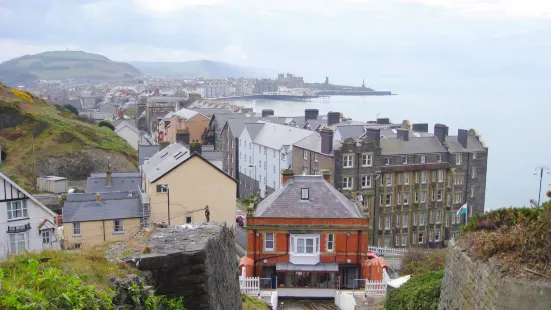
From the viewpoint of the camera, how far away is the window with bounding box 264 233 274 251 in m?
26.7

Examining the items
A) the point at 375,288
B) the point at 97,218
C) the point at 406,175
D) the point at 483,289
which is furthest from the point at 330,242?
the point at 483,289

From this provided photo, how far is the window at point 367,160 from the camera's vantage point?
3891cm

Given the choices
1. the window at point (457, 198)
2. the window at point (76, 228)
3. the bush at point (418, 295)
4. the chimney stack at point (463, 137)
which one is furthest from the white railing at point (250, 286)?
the chimney stack at point (463, 137)

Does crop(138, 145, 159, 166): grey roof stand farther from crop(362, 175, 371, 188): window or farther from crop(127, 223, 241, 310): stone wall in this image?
crop(127, 223, 241, 310): stone wall

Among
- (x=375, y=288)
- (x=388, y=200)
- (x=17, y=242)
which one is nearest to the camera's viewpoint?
(x=17, y=242)

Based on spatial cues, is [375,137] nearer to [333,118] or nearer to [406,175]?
[406,175]

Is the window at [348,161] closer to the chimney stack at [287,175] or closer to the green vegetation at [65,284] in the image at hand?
the chimney stack at [287,175]

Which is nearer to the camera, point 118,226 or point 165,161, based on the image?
point 118,226

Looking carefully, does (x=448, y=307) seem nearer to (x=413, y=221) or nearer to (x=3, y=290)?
(x=3, y=290)

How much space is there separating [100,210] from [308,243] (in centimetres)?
1139

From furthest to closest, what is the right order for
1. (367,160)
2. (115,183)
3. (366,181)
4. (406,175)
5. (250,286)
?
(406,175) → (366,181) → (367,160) → (115,183) → (250,286)

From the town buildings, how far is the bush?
1531 cm

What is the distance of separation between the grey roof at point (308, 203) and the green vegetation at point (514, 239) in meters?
15.1

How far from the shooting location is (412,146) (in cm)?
4141
